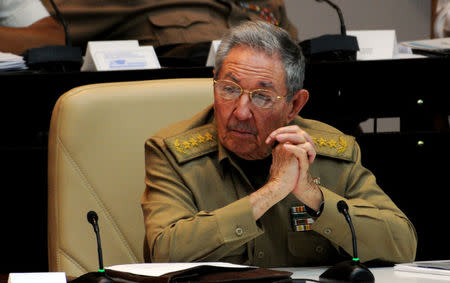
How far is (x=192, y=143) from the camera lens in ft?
7.23

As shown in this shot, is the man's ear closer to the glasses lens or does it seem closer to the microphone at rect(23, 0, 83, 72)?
the glasses lens

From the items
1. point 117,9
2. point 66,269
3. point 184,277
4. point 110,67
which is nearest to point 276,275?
point 184,277

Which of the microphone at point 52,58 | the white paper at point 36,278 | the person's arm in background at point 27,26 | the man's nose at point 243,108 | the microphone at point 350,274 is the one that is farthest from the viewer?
the person's arm in background at point 27,26

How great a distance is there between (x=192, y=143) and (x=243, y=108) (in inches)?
6.5

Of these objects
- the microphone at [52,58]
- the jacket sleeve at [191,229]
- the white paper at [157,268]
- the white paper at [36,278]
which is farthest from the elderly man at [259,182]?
the microphone at [52,58]

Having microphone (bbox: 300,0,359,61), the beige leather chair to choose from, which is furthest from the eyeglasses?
microphone (bbox: 300,0,359,61)

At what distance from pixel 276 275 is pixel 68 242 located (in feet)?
2.40

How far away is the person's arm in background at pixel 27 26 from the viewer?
140 inches

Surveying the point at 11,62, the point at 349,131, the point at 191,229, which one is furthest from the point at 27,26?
the point at 191,229

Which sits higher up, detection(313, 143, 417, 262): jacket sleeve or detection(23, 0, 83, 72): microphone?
detection(23, 0, 83, 72): microphone

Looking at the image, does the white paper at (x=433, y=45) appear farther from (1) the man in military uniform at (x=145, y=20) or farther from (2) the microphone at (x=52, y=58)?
(2) the microphone at (x=52, y=58)

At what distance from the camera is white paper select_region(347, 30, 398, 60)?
121 inches

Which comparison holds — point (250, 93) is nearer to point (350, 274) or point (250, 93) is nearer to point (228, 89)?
point (228, 89)

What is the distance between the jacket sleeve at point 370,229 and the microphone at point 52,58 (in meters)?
1.11
